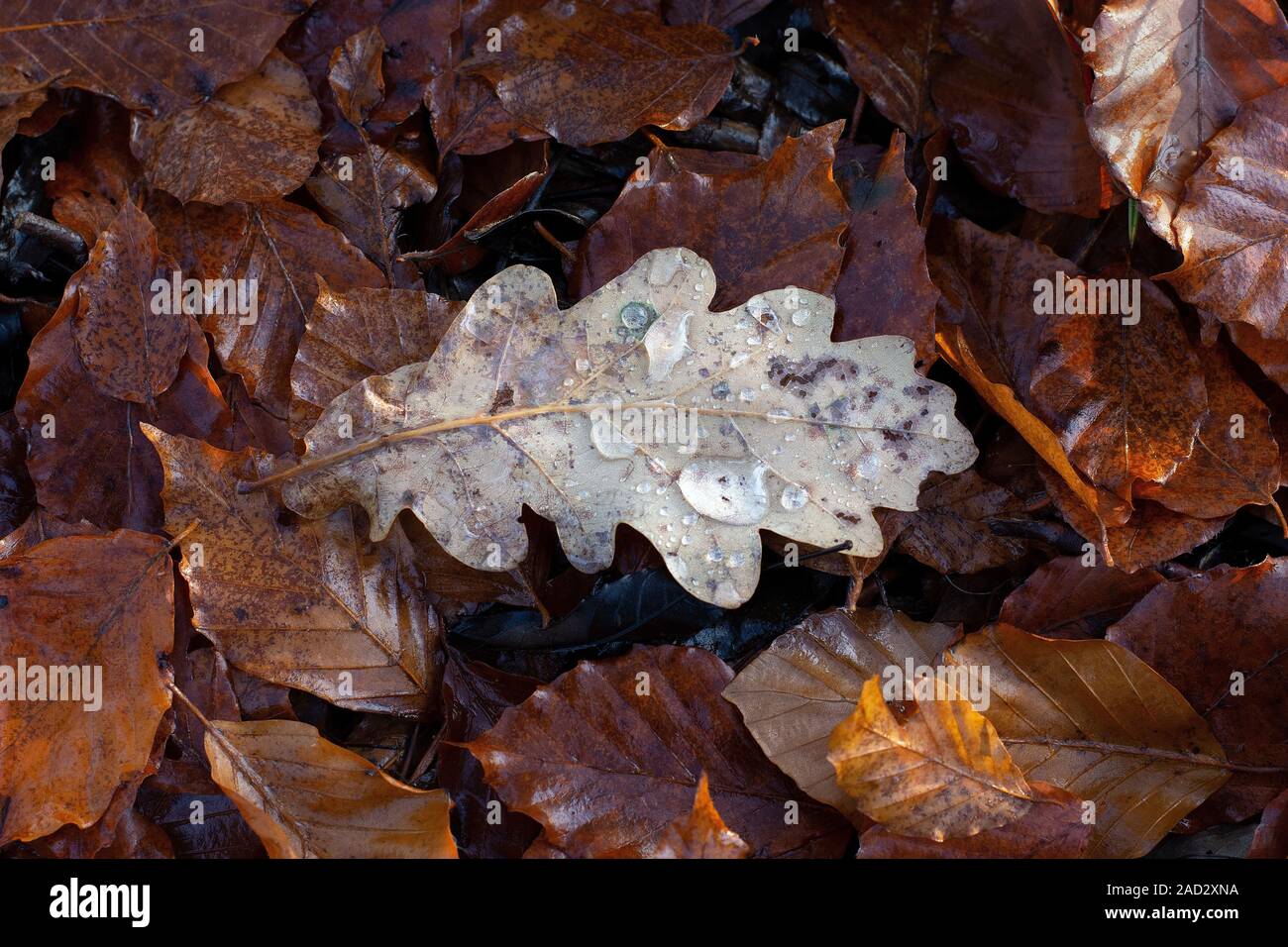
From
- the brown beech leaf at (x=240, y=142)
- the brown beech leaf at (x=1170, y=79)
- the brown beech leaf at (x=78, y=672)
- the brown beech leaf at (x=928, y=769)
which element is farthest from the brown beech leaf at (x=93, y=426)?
the brown beech leaf at (x=1170, y=79)

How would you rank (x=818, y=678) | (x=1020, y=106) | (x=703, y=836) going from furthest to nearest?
(x=1020, y=106) → (x=818, y=678) → (x=703, y=836)

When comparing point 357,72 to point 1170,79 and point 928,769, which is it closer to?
point 1170,79

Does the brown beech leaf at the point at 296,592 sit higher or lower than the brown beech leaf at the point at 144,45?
lower

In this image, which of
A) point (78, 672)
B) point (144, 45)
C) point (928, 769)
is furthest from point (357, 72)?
point (928, 769)

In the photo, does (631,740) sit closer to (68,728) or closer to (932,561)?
(932,561)

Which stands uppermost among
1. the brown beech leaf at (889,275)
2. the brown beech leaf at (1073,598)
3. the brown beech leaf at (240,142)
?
the brown beech leaf at (240,142)

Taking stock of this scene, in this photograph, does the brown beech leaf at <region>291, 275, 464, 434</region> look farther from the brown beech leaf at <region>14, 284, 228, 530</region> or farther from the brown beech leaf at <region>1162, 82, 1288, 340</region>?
the brown beech leaf at <region>1162, 82, 1288, 340</region>

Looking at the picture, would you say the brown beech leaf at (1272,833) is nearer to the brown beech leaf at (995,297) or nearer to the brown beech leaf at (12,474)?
the brown beech leaf at (995,297)
